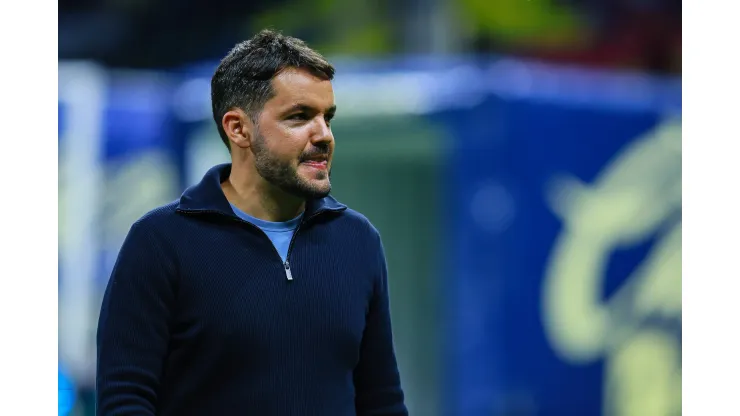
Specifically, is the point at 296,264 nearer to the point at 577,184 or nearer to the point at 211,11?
the point at 577,184

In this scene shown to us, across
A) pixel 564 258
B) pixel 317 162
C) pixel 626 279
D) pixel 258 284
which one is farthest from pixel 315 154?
pixel 626 279

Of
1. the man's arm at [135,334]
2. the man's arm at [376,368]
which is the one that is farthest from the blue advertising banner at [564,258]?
the man's arm at [135,334]

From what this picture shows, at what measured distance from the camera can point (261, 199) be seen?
202 centimetres

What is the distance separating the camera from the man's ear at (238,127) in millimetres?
2016

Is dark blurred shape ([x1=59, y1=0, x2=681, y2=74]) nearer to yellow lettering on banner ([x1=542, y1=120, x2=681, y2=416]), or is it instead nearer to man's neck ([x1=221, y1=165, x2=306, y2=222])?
yellow lettering on banner ([x1=542, y1=120, x2=681, y2=416])

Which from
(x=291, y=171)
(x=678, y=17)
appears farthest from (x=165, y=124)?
(x=291, y=171)

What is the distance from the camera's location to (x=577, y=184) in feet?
14.7

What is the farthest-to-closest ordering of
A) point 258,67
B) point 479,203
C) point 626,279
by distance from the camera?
point 626,279
point 479,203
point 258,67

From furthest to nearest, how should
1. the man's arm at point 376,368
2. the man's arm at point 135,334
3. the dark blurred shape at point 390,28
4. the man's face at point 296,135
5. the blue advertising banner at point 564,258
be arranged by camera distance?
the dark blurred shape at point 390,28, the blue advertising banner at point 564,258, the man's arm at point 376,368, the man's face at point 296,135, the man's arm at point 135,334

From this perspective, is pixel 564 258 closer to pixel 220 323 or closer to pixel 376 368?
pixel 376 368

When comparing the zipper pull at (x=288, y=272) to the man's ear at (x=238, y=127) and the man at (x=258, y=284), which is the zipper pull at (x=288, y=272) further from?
the man's ear at (x=238, y=127)

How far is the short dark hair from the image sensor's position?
6.53ft

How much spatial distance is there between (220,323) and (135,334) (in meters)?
0.14

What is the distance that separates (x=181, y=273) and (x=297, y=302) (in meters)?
0.20
